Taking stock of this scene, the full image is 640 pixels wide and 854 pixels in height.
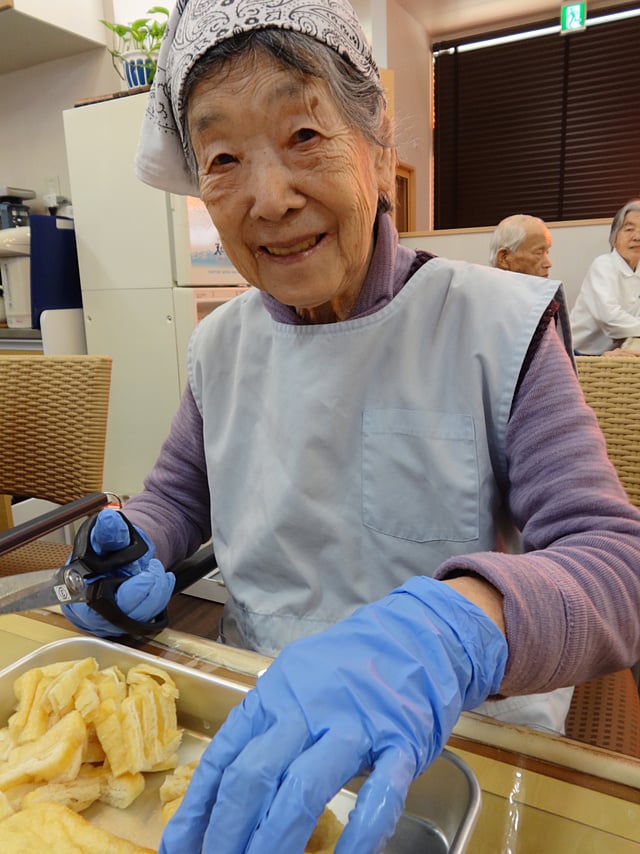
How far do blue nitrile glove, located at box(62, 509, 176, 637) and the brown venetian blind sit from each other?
20.2 feet

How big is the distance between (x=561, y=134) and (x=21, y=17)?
15.6ft

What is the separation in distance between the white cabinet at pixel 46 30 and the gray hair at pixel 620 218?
3.13m

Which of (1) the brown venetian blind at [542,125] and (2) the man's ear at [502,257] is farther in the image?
(1) the brown venetian blind at [542,125]

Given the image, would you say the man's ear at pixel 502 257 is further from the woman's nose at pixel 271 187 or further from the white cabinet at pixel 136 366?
the woman's nose at pixel 271 187

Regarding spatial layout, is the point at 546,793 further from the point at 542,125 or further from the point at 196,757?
the point at 542,125

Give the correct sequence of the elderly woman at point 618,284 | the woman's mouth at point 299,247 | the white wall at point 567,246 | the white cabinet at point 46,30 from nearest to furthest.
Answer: the woman's mouth at point 299,247, the white cabinet at point 46,30, the elderly woman at point 618,284, the white wall at point 567,246

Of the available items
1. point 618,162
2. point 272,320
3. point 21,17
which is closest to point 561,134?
point 618,162

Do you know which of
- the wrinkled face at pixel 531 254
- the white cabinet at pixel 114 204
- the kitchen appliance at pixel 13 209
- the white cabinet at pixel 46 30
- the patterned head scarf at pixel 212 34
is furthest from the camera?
the kitchen appliance at pixel 13 209

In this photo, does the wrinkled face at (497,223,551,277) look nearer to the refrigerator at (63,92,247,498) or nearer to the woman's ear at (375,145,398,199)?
the refrigerator at (63,92,247,498)

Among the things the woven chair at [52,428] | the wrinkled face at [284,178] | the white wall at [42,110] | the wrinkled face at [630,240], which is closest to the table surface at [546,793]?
the wrinkled face at [284,178]

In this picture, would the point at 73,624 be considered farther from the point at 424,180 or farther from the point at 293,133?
the point at 424,180

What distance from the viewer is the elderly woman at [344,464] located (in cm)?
44

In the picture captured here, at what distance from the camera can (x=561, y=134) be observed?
583cm

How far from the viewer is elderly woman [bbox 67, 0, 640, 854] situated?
443mm
